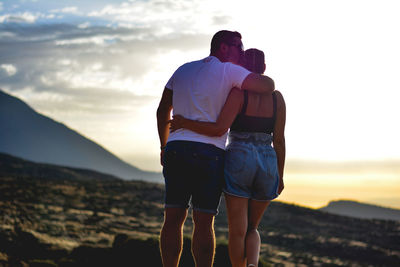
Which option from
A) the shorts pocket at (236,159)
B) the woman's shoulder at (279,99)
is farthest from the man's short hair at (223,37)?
the shorts pocket at (236,159)

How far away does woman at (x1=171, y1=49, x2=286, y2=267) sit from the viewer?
14.9ft

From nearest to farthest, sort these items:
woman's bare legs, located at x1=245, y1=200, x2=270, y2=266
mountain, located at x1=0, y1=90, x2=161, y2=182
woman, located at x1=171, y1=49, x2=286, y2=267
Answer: woman, located at x1=171, y1=49, x2=286, y2=267 < woman's bare legs, located at x1=245, y1=200, x2=270, y2=266 < mountain, located at x1=0, y1=90, x2=161, y2=182

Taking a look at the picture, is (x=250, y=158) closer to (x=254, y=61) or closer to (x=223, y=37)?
(x=254, y=61)

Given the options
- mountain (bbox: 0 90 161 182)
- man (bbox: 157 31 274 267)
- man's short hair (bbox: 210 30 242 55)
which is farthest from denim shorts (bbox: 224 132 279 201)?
mountain (bbox: 0 90 161 182)

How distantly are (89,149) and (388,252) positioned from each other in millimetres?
178932

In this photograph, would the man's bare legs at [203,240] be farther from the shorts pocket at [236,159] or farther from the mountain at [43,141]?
the mountain at [43,141]

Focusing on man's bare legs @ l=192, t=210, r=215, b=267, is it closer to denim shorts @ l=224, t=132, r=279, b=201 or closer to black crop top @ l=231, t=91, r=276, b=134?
denim shorts @ l=224, t=132, r=279, b=201

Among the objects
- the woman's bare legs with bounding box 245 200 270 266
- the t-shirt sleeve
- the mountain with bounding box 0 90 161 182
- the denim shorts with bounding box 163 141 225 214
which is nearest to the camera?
the denim shorts with bounding box 163 141 225 214

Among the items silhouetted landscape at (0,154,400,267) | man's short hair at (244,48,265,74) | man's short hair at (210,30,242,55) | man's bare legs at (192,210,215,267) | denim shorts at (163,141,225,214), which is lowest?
silhouetted landscape at (0,154,400,267)

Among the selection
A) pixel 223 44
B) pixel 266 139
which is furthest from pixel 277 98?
pixel 223 44

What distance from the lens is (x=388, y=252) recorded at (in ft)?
66.7

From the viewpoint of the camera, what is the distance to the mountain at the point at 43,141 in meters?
168

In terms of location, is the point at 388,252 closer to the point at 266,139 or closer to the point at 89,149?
the point at 266,139

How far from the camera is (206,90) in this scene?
4.35m
